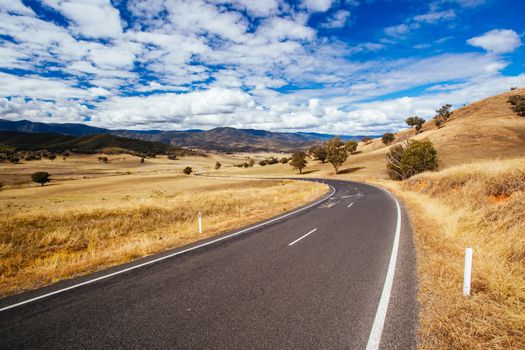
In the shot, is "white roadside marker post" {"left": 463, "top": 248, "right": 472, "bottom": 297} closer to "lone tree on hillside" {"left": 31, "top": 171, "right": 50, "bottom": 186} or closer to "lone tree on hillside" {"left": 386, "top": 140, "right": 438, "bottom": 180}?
"lone tree on hillside" {"left": 386, "top": 140, "right": 438, "bottom": 180}

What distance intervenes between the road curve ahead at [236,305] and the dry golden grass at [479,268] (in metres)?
0.36

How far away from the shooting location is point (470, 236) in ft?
27.5

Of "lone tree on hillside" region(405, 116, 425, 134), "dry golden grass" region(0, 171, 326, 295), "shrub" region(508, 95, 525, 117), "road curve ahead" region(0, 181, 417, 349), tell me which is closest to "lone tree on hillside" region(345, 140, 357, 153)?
"lone tree on hillside" region(405, 116, 425, 134)

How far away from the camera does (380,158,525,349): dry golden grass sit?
3.90 metres

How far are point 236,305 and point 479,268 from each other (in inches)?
198

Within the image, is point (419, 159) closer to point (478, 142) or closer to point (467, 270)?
point (478, 142)

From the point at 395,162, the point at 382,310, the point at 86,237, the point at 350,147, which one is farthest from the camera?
the point at 350,147

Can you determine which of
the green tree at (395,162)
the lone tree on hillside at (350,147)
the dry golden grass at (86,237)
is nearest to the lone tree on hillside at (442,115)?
the lone tree on hillside at (350,147)

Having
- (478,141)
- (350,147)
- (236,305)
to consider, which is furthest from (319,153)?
(236,305)

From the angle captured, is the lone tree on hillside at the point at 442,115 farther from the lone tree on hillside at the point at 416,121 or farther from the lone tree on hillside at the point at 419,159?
the lone tree on hillside at the point at 419,159

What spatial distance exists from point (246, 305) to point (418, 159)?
146 ft

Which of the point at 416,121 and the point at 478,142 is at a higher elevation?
the point at 416,121

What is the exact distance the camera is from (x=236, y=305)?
4984mm

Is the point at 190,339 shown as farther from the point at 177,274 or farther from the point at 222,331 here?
the point at 177,274
